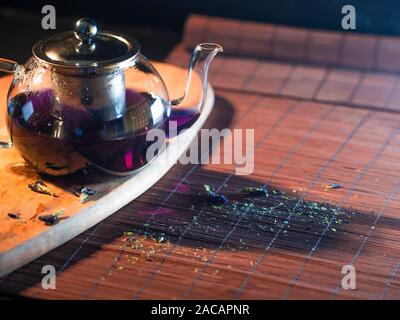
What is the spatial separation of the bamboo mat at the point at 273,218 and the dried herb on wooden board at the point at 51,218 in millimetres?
35

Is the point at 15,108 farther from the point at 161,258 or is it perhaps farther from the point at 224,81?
the point at 224,81

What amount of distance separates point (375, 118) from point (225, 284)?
55 centimetres

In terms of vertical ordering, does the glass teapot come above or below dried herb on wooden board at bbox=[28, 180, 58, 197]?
above

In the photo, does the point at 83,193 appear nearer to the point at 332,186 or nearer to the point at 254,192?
the point at 254,192

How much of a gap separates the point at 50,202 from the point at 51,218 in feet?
0.17

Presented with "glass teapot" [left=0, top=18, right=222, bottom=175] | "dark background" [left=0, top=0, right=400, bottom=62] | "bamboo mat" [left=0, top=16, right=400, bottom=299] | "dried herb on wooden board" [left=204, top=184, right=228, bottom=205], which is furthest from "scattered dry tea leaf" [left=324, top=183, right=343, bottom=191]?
"dark background" [left=0, top=0, right=400, bottom=62]

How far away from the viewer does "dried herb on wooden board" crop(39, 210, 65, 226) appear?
0.94m

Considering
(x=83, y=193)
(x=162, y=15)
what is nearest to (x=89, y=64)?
(x=83, y=193)

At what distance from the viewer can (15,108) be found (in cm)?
101

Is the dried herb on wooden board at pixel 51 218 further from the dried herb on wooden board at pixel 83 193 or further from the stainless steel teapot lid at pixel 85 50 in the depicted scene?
the stainless steel teapot lid at pixel 85 50

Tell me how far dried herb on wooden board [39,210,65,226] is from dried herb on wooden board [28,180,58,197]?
2.0 inches

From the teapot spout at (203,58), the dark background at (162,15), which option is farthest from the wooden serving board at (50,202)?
the dark background at (162,15)

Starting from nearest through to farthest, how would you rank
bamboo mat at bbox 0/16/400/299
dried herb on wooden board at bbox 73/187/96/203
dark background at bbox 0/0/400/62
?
bamboo mat at bbox 0/16/400/299
dried herb on wooden board at bbox 73/187/96/203
dark background at bbox 0/0/400/62

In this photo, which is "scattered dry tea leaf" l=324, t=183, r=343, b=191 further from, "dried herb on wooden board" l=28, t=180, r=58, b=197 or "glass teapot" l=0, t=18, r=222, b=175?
"dried herb on wooden board" l=28, t=180, r=58, b=197
